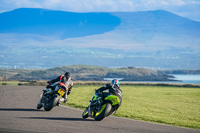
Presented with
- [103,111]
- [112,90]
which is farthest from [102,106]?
[112,90]

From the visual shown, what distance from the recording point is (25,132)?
13.3 meters

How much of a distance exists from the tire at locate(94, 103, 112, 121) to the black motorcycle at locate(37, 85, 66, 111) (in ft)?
11.9

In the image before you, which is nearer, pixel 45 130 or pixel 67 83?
pixel 45 130

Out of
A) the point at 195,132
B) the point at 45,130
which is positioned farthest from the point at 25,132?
the point at 195,132

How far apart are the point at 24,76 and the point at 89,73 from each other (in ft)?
104

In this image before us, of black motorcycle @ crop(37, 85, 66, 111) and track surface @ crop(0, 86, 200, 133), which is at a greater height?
black motorcycle @ crop(37, 85, 66, 111)

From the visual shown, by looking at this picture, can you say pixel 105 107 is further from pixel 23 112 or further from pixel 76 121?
pixel 23 112

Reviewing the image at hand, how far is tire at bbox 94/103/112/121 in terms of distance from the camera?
1619cm

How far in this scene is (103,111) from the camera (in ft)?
53.2

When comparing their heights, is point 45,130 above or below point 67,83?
below

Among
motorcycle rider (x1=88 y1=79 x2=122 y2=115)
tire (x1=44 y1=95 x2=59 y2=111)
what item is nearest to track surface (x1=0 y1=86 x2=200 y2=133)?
motorcycle rider (x1=88 y1=79 x2=122 y2=115)

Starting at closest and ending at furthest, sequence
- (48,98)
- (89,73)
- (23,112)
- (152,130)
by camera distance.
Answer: (152,130) → (23,112) → (48,98) → (89,73)

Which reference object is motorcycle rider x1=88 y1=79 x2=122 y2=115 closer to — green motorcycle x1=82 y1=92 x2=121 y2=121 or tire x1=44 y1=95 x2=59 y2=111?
green motorcycle x1=82 y1=92 x2=121 y2=121

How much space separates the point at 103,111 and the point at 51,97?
4435mm
